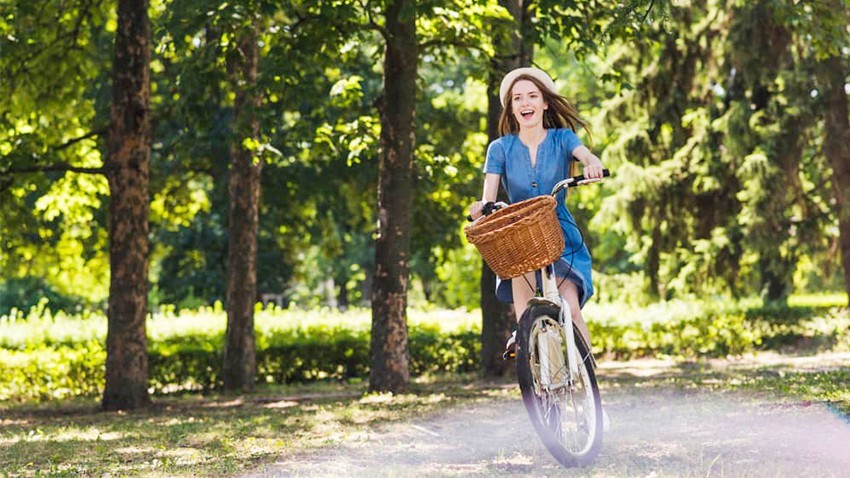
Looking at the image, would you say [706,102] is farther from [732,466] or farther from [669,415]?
[732,466]

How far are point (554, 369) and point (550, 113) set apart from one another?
155cm

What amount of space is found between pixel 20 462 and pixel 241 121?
249 inches

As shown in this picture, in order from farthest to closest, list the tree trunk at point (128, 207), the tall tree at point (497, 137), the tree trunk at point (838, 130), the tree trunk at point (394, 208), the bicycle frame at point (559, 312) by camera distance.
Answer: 1. the tree trunk at point (838, 130)
2. the tall tree at point (497, 137)
3. the tree trunk at point (128, 207)
4. the tree trunk at point (394, 208)
5. the bicycle frame at point (559, 312)

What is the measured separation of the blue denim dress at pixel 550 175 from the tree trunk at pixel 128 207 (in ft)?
21.8

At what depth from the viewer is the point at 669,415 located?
7766 mm

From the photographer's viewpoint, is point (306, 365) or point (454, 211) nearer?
point (306, 365)

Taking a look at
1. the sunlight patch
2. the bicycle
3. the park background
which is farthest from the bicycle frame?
the sunlight patch

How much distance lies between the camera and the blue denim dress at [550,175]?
224 inches

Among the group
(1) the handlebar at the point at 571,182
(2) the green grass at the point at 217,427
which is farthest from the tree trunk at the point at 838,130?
(1) the handlebar at the point at 571,182

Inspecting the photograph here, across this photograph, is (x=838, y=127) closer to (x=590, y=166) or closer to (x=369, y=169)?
(x=369, y=169)

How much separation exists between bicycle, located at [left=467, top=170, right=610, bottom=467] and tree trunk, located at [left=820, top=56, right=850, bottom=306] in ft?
50.2

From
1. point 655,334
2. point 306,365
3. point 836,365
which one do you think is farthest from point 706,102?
point 306,365

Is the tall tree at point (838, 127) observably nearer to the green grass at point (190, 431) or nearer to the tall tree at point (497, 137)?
the tall tree at point (497, 137)

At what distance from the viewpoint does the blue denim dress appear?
570 centimetres
